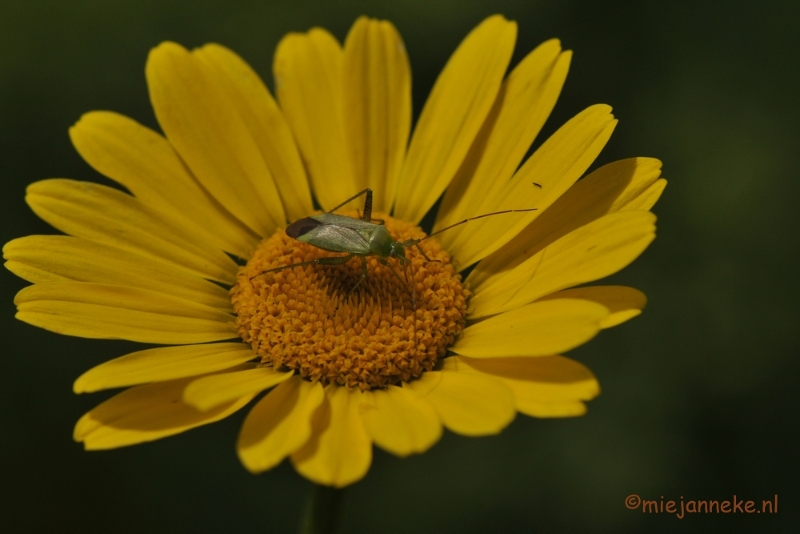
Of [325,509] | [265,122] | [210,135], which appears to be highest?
[265,122]

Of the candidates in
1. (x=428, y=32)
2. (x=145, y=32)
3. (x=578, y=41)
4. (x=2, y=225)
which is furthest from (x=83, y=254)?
(x=578, y=41)

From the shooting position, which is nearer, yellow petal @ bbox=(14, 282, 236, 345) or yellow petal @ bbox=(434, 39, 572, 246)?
yellow petal @ bbox=(14, 282, 236, 345)

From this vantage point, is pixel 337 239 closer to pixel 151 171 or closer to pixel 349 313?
pixel 349 313

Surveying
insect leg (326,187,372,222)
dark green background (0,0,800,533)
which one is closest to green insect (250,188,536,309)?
insect leg (326,187,372,222)

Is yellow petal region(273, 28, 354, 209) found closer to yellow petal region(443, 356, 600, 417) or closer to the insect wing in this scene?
the insect wing

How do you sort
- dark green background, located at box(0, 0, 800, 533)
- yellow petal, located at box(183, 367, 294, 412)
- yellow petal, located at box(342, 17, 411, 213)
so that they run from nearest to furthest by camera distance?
1. yellow petal, located at box(183, 367, 294, 412)
2. yellow petal, located at box(342, 17, 411, 213)
3. dark green background, located at box(0, 0, 800, 533)

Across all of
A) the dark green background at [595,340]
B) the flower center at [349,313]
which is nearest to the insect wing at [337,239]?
the flower center at [349,313]

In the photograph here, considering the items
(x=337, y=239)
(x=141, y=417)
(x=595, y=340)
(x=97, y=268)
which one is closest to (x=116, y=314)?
(x=97, y=268)
